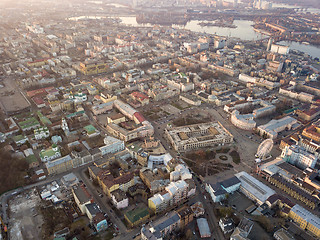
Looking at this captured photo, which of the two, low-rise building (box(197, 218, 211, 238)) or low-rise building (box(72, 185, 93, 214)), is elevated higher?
low-rise building (box(72, 185, 93, 214))

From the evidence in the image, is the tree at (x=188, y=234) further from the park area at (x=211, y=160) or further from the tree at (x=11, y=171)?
the tree at (x=11, y=171)

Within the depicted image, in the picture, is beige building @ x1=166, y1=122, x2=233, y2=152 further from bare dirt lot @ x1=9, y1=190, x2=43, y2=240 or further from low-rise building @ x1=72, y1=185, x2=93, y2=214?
bare dirt lot @ x1=9, y1=190, x2=43, y2=240

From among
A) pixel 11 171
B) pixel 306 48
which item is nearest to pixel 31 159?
pixel 11 171

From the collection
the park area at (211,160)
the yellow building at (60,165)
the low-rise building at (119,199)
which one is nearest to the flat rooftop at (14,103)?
the yellow building at (60,165)

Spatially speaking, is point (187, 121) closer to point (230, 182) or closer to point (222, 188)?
point (230, 182)

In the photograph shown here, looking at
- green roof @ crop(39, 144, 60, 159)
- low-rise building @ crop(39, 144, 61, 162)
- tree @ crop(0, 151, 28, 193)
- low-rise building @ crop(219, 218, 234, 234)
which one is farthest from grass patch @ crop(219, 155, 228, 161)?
tree @ crop(0, 151, 28, 193)

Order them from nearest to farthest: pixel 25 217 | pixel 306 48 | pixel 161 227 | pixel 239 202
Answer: pixel 161 227
pixel 25 217
pixel 239 202
pixel 306 48

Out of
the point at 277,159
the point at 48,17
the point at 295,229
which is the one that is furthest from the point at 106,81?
the point at 48,17
